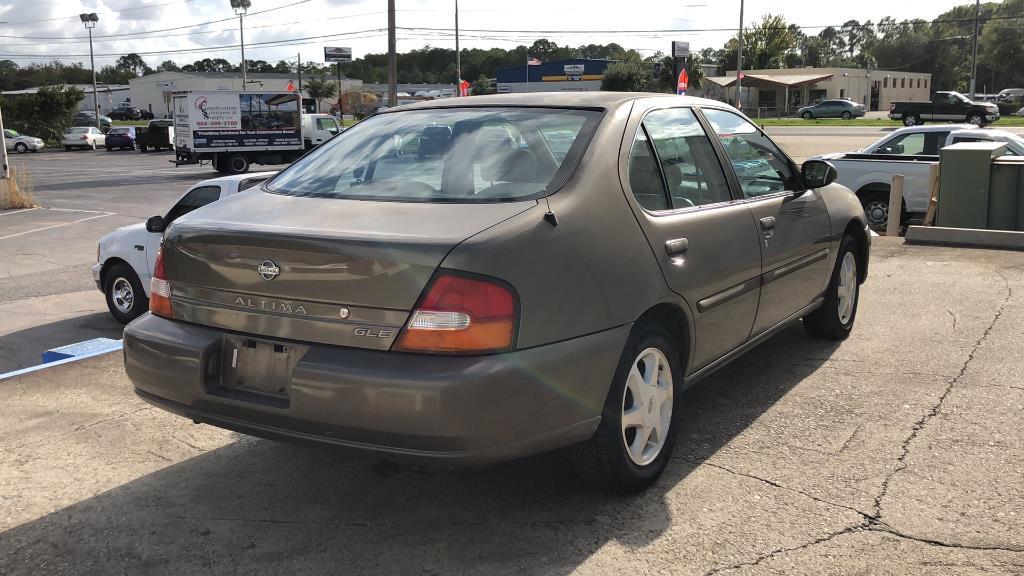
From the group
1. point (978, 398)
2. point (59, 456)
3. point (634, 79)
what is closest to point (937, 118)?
point (634, 79)

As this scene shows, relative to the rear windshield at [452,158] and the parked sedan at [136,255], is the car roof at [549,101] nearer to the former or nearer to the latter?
the rear windshield at [452,158]

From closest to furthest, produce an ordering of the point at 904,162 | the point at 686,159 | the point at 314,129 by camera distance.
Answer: the point at 686,159 < the point at 904,162 < the point at 314,129

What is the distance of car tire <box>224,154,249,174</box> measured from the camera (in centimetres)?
3247

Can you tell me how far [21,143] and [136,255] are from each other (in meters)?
48.6

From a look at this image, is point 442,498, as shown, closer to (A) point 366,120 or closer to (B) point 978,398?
(A) point 366,120

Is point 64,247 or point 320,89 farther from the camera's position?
point 320,89

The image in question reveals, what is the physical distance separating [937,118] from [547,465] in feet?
147

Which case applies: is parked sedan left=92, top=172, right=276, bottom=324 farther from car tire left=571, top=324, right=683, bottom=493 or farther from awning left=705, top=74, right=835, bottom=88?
awning left=705, top=74, right=835, bottom=88

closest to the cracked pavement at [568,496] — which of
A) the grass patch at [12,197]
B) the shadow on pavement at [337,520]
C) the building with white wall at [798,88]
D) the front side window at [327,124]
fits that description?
the shadow on pavement at [337,520]

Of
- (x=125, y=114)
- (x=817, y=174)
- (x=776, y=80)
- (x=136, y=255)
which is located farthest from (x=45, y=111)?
(x=817, y=174)

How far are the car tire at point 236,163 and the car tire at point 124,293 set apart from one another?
24.4 metres

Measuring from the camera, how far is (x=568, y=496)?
3742mm

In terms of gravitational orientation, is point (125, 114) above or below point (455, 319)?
above

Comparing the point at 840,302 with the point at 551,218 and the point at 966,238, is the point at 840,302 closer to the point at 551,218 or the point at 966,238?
the point at 551,218
